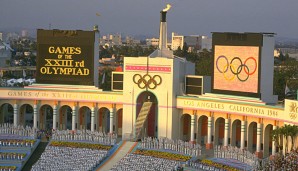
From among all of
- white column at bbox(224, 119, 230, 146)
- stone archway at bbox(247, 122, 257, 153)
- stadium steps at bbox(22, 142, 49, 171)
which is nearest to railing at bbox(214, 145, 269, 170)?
white column at bbox(224, 119, 230, 146)

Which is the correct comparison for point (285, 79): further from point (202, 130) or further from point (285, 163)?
point (285, 163)

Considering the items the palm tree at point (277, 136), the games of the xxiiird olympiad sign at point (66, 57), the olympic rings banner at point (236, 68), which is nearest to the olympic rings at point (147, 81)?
the games of the xxiiird olympiad sign at point (66, 57)

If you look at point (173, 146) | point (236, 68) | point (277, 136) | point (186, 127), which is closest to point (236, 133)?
point (186, 127)

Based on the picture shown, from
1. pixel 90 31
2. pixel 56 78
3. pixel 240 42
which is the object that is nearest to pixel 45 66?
pixel 56 78

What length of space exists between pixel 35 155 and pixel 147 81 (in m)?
13.0

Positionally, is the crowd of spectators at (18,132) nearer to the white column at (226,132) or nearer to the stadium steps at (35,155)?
the stadium steps at (35,155)

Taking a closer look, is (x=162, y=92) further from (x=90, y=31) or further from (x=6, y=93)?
(x=6, y=93)

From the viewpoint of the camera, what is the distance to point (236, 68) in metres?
58.4

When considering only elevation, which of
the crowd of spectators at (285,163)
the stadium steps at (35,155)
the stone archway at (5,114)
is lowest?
the stadium steps at (35,155)

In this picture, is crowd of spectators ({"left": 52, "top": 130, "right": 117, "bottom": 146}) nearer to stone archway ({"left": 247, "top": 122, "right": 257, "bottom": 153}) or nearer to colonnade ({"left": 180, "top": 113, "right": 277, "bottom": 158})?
colonnade ({"left": 180, "top": 113, "right": 277, "bottom": 158})

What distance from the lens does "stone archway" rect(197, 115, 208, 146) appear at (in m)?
62.9

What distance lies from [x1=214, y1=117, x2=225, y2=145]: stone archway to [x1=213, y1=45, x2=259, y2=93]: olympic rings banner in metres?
4.05

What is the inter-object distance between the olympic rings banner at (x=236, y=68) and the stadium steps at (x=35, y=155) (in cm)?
1783

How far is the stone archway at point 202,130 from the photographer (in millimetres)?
62875
